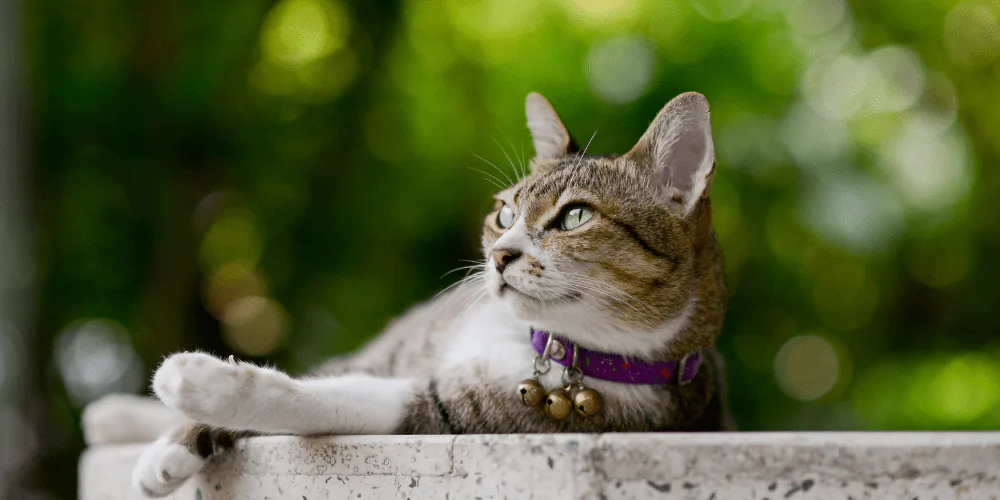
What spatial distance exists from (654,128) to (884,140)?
2.17 m

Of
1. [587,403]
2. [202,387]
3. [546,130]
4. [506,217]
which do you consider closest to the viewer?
[202,387]

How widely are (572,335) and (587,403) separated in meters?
0.11

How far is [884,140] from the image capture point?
3.06m

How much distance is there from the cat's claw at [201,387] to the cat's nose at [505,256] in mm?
390

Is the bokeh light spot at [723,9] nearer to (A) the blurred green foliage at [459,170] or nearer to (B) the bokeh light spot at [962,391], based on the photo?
(A) the blurred green foliage at [459,170]

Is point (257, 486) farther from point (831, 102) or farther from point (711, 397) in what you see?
point (831, 102)

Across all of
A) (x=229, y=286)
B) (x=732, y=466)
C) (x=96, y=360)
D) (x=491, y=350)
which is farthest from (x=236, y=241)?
(x=732, y=466)

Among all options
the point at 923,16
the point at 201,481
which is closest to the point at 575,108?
the point at 923,16

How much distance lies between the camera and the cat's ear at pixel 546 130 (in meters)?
1.47

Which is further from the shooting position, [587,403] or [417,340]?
[417,340]

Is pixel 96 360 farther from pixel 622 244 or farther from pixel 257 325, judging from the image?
pixel 622 244

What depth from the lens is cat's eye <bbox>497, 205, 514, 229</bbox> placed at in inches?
52.6

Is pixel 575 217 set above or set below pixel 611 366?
above

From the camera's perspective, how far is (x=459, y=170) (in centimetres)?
330
